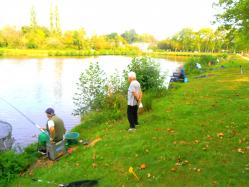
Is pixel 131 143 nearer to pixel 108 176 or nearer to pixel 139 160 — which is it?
pixel 139 160

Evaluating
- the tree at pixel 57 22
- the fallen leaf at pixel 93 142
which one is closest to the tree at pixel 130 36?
the tree at pixel 57 22

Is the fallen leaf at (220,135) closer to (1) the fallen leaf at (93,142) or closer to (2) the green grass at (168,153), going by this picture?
(2) the green grass at (168,153)

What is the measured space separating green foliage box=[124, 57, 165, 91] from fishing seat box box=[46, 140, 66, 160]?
7953 millimetres

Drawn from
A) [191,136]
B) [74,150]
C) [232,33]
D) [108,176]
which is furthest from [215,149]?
[232,33]

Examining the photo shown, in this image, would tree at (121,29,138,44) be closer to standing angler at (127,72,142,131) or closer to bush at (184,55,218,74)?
bush at (184,55,218,74)

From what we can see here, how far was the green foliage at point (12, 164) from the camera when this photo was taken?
6.83 m

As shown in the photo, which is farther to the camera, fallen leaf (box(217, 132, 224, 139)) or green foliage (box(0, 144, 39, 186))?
fallen leaf (box(217, 132, 224, 139))

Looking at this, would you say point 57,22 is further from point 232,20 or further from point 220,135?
point 220,135

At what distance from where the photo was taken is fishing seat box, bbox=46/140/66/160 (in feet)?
25.1

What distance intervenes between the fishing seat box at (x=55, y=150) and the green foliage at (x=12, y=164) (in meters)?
0.63

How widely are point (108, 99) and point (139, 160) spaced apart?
6.54 meters

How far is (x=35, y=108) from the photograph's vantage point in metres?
17.1

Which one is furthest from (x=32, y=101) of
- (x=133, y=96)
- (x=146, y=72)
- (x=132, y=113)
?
(x=133, y=96)

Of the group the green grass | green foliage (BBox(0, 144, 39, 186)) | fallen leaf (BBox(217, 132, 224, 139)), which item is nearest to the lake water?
green foliage (BBox(0, 144, 39, 186))
